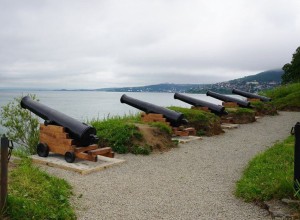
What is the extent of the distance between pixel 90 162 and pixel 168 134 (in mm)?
3938

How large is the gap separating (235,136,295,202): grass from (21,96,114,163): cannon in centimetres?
388

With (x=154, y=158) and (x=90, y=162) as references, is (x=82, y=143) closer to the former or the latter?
(x=90, y=162)

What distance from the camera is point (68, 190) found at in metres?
6.60

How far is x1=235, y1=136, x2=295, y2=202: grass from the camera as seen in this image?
19.7 ft

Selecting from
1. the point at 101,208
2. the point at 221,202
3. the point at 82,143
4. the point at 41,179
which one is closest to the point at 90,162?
the point at 82,143

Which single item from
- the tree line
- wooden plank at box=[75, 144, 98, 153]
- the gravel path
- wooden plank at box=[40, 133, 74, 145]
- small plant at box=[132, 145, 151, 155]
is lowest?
the gravel path

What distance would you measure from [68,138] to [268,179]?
5.02 meters

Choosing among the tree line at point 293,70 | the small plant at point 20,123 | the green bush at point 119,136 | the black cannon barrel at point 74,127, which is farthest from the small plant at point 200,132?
the tree line at point 293,70

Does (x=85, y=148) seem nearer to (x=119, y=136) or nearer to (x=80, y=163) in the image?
(x=80, y=163)

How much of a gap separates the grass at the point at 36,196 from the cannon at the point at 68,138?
7.06ft

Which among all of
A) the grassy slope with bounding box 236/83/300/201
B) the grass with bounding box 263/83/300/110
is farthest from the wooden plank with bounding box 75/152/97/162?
the grass with bounding box 263/83/300/110

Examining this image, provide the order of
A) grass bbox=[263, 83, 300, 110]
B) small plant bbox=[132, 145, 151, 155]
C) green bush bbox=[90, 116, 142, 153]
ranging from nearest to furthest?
small plant bbox=[132, 145, 151, 155], green bush bbox=[90, 116, 142, 153], grass bbox=[263, 83, 300, 110]

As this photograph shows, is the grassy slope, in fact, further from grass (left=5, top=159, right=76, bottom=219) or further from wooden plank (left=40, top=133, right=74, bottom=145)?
wooden plank (left=40, top=133, right=74, bottom=145)

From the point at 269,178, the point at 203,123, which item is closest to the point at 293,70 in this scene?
the point at 203,123
